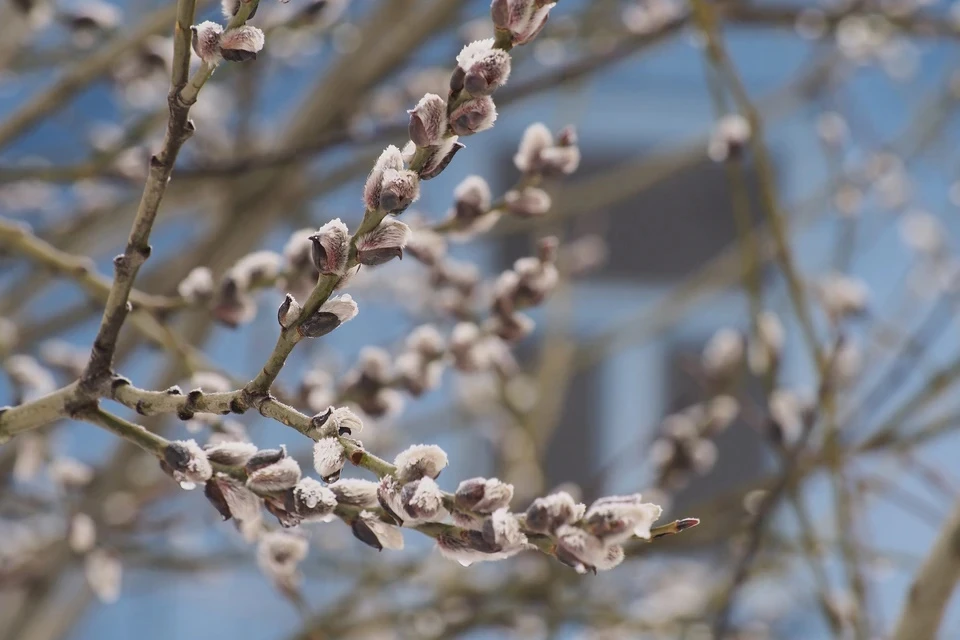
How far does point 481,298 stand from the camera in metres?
1.14

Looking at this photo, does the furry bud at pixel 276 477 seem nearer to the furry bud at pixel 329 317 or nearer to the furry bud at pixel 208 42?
the furry bud at pixel 329 317

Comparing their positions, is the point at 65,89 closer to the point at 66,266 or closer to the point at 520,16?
the point at 66,266

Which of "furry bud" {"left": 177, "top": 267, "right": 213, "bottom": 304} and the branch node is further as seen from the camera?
"furry bud" {"left": 177, "top": 267, "right": 213, "bottom": 304}

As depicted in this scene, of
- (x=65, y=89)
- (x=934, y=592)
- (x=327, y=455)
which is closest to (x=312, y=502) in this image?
(x=327, y=455)

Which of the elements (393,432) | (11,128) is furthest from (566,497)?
(393,432)

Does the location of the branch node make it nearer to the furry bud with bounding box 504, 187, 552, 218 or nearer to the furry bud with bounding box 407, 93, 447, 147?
the furry bud with bounding box 407, 93, 447, 147

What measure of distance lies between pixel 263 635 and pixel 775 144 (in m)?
2.46

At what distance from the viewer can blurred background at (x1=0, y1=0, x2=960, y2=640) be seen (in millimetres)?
918

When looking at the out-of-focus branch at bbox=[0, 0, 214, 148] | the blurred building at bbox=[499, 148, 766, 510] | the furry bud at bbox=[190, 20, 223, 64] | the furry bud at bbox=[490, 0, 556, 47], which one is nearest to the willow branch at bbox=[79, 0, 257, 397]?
the furry bud at bbox=[190, 20, 223, 64]

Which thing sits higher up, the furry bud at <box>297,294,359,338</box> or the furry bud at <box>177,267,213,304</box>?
the furry bud at <box>177,267,213,304</box>

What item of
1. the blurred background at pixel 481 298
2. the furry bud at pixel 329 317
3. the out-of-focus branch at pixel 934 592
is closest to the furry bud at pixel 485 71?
the furry bud at pixel 329 317

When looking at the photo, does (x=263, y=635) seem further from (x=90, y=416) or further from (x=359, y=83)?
(x=90, y=416)

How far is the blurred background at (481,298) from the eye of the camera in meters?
0.92

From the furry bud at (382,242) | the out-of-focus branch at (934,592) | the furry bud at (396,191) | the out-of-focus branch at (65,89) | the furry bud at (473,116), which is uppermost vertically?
the out-of-focus branch at (65,89)
